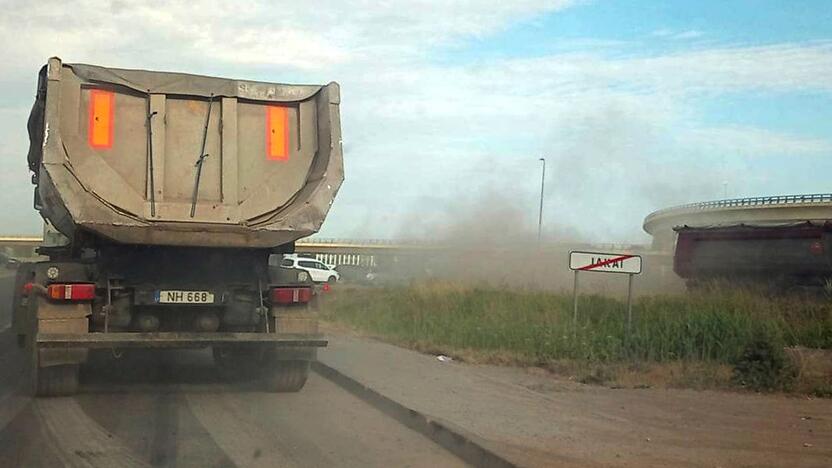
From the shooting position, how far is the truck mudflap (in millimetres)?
9789

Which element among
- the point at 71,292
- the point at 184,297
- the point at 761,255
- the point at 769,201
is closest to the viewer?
the point at 71,292

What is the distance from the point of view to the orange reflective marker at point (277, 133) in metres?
10.9

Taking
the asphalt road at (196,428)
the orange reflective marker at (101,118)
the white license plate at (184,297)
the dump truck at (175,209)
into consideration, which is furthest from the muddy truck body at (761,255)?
the orange reflective marker at (101,118)

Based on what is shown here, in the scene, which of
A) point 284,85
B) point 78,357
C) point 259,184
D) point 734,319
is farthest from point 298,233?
point 734,319

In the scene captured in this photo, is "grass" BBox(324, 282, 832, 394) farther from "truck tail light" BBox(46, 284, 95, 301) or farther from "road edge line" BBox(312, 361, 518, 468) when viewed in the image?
"truck tail light" BBox(46, 284, 95, 301)

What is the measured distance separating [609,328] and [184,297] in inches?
320

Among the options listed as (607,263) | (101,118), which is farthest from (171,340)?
(607,263)

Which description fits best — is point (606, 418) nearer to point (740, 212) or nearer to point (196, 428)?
point (196, 428)

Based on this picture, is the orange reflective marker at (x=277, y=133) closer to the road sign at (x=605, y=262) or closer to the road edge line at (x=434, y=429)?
the road edge line at (x=434, y=429)

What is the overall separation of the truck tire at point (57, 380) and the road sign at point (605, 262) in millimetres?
7427

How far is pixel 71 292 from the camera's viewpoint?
9977 millimetres

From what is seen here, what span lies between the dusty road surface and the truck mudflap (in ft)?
2.18

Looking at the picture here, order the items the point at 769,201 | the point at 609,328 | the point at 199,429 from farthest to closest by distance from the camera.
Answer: the point at 769,201
the point at 609,328
the point at 199,429

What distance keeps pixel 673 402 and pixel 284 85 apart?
5.65 metres
